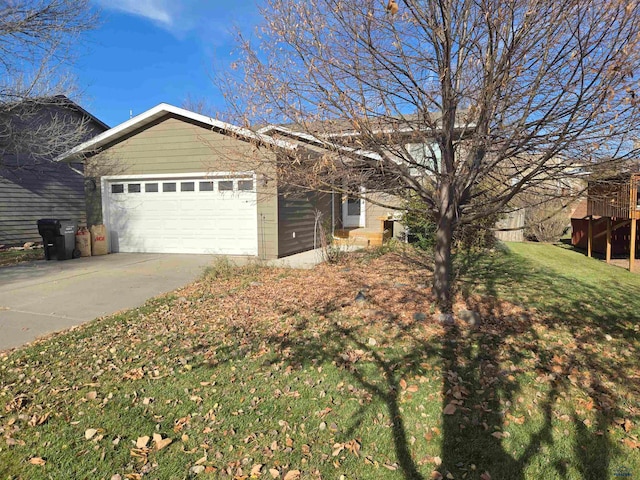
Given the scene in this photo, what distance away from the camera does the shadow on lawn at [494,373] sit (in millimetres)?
2553

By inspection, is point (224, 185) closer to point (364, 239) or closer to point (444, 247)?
point (364, 239)

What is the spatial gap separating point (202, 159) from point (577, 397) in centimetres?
970

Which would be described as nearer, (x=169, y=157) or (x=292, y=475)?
(x=292, y=475)

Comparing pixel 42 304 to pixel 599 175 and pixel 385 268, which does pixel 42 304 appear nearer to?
pixel 385 268

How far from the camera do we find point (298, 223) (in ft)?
37.4

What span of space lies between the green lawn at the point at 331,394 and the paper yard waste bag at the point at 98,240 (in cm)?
679

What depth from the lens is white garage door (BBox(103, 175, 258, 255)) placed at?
10.8 metres

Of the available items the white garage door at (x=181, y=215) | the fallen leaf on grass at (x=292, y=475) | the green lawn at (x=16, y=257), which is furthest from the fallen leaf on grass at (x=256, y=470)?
the green lawn at (x=16, y=257)

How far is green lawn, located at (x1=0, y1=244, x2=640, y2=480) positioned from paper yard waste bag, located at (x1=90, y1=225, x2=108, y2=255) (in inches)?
267

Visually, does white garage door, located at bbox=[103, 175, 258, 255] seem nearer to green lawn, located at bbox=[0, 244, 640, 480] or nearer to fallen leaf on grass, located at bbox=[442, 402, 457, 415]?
green lawn, located at bbox=[0, 244, 640, 480]

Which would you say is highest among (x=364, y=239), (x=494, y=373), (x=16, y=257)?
(x=364, y=239)

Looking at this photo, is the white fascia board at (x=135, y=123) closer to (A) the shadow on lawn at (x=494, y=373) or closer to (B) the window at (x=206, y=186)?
(B) the window at (x=206, y=186)

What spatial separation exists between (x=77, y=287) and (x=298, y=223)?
228 inches

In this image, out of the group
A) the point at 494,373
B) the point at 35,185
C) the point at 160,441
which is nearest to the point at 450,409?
the point at 494,373
